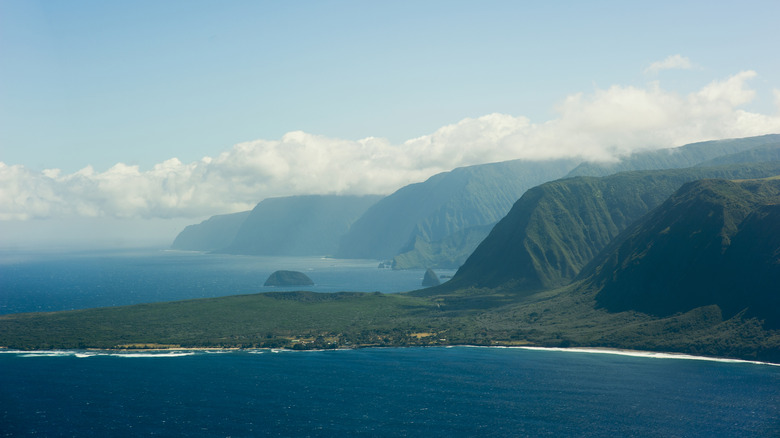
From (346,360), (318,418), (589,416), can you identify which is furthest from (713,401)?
(346,360)

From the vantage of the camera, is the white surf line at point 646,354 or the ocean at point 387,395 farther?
the white surf line at point 646,354

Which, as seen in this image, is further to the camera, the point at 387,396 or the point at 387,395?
the point at 387,395

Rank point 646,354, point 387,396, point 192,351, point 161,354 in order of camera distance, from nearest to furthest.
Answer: point 387,396 < point 646,354 < point 161,354 < point 192,351

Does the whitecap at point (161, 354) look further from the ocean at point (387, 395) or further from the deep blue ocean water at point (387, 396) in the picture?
the deep blue ocean water at point (387, 396)

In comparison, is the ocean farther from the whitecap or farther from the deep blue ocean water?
the whitecap

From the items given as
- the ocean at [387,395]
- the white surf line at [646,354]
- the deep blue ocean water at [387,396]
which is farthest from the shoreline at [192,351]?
the deep blue ocean water at [387,396]

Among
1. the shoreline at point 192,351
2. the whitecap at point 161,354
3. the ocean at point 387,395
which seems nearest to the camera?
the ocean at point 387,395

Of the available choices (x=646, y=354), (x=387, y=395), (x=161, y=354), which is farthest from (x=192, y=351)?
(x=646, y=354)

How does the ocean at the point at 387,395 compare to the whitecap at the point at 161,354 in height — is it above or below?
below

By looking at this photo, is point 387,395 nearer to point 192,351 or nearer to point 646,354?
point 192,351
